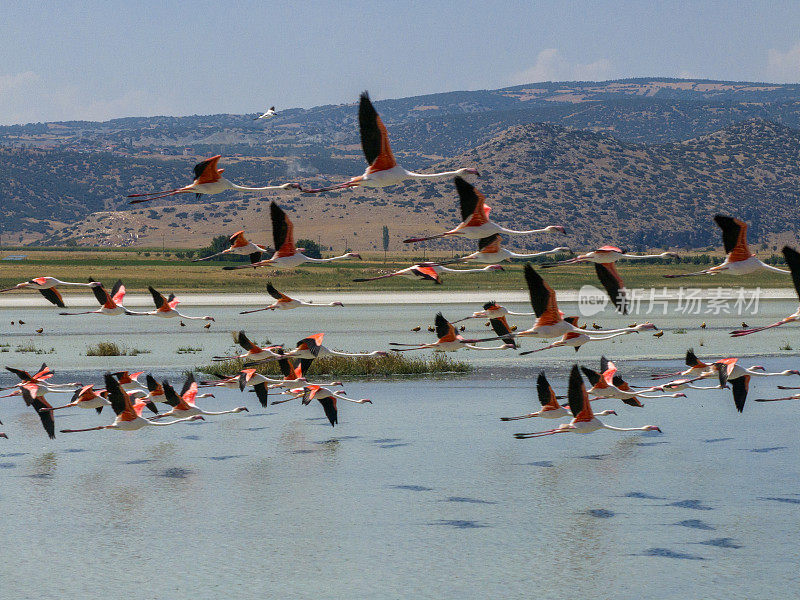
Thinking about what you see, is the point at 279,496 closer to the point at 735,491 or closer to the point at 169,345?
the point at 735,491

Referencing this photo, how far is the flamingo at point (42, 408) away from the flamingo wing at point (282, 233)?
33.6 ft

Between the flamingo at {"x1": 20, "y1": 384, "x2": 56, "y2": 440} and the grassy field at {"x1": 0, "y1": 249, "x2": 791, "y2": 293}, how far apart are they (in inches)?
2679

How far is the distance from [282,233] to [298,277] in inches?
3575

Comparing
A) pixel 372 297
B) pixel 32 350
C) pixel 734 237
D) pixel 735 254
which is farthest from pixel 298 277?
pixel 734 237

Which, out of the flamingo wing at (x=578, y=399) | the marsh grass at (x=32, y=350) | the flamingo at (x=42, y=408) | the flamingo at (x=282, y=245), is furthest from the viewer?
the marsh grass at (x=32, y=350)

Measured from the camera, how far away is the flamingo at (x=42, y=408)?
24.5 metres

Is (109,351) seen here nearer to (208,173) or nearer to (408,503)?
(408,503)

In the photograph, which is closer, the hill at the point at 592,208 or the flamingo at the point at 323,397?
the flamingo at the point at 323,397

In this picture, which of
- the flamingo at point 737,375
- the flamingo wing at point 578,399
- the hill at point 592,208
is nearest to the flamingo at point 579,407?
the flamingo wing at point 578,399

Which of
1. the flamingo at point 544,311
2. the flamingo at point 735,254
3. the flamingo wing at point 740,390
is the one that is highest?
the flamingo at point 735,254

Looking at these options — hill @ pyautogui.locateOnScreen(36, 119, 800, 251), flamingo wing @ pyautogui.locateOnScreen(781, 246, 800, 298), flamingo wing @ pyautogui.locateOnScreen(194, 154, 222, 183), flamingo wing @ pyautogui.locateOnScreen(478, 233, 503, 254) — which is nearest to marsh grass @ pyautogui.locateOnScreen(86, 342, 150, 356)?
flamingo wing @ pyautogui.locateOnScreen(478, 233, 503, 254)

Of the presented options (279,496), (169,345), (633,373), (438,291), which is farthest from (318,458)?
(438,291)

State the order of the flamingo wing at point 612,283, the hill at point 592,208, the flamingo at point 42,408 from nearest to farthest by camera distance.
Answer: the flamingo wing at point 612,283 → the flamingo at point 42,408 → the hill at point 592,208

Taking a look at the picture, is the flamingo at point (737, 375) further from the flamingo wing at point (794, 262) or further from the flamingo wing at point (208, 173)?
the flamingo wing at point (208, 173)
